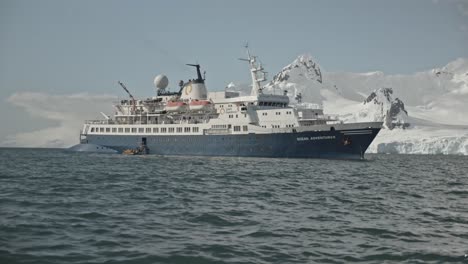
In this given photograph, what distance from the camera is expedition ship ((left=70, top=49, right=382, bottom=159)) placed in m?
52.1

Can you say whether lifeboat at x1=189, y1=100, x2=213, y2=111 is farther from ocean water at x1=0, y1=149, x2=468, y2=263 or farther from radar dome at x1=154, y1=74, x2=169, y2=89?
ocean water at x1=0, y1=149, x2=468, y2=263

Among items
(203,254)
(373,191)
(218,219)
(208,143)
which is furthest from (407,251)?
(208,143)

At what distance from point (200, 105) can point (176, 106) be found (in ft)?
17.1

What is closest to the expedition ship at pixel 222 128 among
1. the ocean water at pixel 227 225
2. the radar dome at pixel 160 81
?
the radar dome at pixel 160 81

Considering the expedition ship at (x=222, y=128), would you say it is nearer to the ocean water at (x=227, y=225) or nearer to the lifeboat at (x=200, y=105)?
the lifeboat at (x=200, y=105)

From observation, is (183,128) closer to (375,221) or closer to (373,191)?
(373,191)

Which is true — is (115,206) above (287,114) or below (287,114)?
below

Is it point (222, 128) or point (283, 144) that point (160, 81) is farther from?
point (283, 144)

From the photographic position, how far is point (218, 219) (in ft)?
47.2

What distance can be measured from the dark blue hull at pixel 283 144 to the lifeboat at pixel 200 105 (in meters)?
4.57

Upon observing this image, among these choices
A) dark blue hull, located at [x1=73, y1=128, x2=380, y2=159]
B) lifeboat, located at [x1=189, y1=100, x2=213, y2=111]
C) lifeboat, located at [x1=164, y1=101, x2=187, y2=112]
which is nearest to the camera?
dark blue hull, located at [x1=73, y1=128, x2=380, y2=159]

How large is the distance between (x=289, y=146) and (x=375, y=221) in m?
38.6

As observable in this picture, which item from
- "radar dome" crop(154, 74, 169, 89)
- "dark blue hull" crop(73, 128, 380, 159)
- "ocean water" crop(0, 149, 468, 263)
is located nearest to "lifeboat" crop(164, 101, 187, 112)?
"dark blue hull" crop(73, 128, 380, 159)

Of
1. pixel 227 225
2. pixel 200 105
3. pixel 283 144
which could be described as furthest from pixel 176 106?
pixel 227 225
